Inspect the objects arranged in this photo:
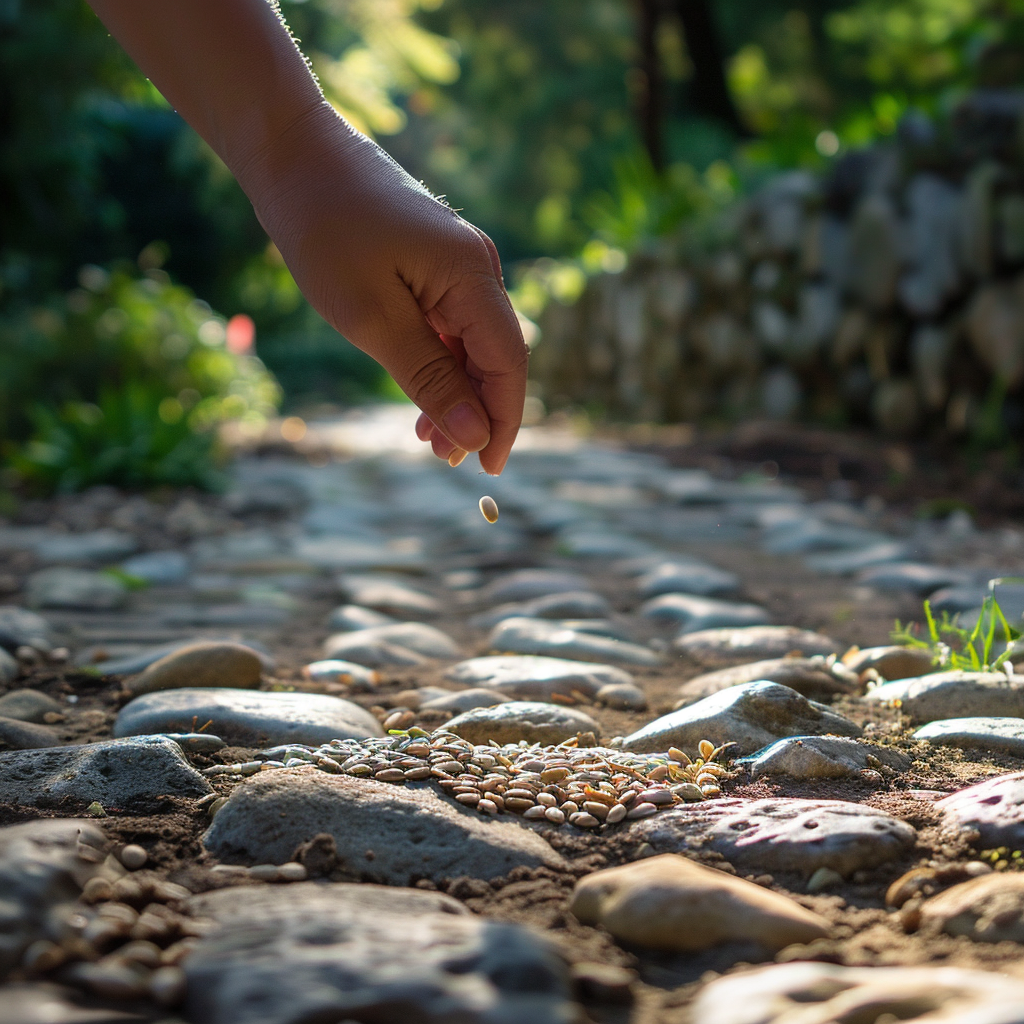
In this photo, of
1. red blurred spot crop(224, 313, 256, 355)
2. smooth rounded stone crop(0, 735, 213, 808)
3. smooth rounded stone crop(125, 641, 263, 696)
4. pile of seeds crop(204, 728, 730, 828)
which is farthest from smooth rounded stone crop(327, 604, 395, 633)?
red blurred spot crop(224, 313, 256, 355)

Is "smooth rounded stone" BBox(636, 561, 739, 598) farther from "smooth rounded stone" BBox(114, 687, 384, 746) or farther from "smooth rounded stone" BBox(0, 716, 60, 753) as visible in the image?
"smooth rounded stone" BBox(0, 716, 60, 753)

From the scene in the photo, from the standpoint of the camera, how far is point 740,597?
2768mm

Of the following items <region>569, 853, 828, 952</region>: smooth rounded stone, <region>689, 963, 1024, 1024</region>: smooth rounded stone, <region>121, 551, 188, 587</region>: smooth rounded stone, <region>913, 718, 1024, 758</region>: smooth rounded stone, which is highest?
<region>121, 551, 188, 587</region>: smooth rounded stone

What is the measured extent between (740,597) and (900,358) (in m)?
3.08

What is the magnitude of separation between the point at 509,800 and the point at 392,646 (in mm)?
940

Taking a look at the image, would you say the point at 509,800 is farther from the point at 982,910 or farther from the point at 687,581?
the point at 687,581

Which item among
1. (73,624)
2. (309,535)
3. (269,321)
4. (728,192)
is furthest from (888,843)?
(269,321)

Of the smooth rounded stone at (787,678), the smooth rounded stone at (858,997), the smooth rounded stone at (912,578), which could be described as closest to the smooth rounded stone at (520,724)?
the smooth rounded stone at (787,678)

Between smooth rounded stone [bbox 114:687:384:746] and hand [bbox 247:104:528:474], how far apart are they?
21.6 inches

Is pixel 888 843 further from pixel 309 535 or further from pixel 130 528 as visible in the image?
pixel 130 528

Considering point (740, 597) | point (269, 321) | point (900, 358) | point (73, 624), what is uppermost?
point (269, 321)

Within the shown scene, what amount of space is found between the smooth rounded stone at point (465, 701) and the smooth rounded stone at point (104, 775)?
0.50 m

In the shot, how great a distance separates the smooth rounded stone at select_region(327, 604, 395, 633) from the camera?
2480mm

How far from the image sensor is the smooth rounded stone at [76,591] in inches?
107
